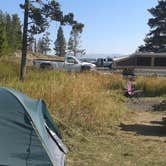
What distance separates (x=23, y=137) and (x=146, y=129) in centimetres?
587

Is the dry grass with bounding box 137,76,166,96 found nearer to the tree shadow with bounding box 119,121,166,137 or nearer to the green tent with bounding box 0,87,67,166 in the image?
the tree shadow with bounding box 119,121,166,137

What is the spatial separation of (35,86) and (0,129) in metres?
6.21

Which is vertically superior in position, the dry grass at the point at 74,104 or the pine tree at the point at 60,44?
the pine tree at the point at 60,44

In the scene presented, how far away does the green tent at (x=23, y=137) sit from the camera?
672 centimetres

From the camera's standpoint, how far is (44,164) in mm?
6688

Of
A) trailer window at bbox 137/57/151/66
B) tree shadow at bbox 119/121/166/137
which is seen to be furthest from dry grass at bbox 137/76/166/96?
trailer window at bbox 137/57/151/66

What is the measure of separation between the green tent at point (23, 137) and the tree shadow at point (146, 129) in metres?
4.35

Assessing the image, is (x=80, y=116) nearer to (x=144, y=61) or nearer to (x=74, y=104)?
(x=74, y=104)

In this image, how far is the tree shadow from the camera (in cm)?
1175

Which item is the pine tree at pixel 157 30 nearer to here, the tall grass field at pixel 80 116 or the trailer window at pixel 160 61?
the trailer window at pixel 160 61

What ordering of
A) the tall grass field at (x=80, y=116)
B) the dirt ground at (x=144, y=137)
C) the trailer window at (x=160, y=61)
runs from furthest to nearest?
the trailer window at (x=160, y=61) < the tall grass field at (x=80, y=116) < the dirt ground at (x=144, y=137)

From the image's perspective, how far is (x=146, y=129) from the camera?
488 inches

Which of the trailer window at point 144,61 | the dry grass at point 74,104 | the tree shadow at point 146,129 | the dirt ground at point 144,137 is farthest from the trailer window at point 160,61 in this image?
the tree shadow at point 146,129

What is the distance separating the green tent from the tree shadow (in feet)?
14.3
